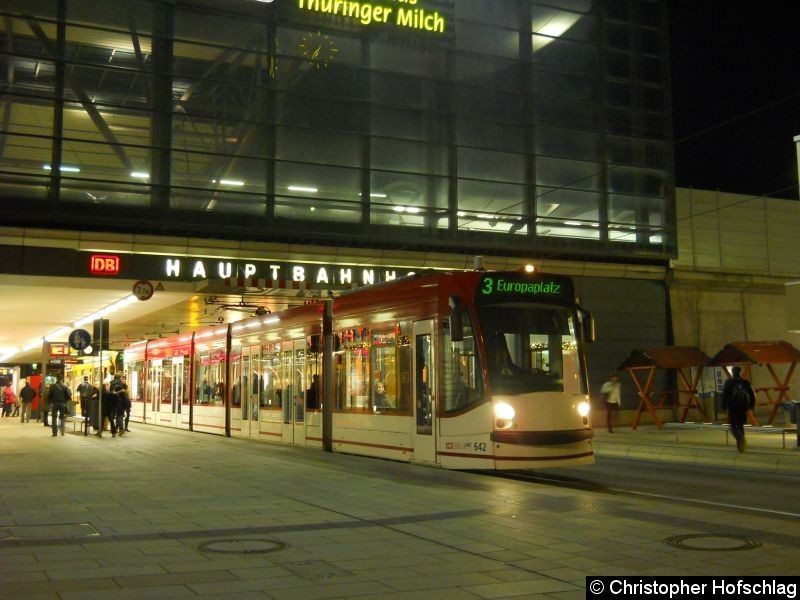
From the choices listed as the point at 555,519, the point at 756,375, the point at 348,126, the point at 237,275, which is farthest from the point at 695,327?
the point at 555,519

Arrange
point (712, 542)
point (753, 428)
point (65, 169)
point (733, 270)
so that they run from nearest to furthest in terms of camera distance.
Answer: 1. point (712, 542)
2. point (753, 428)
3. point (65, 169)
4. point (733, 270)

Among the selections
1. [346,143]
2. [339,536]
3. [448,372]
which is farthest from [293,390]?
[346,143]

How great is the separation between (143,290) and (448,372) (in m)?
11.1

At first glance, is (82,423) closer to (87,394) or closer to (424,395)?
(87,394)

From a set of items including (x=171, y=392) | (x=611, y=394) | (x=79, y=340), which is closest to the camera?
(x=79, y=340)

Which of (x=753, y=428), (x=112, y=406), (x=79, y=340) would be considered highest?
(x=79, y=340)

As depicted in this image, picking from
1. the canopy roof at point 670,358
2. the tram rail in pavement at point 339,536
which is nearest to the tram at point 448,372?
the tram rail in pavement at point 339,536

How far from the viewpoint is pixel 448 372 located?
14.4 m

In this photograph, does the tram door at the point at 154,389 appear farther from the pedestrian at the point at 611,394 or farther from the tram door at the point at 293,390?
the pedestrian at the point at 611,394

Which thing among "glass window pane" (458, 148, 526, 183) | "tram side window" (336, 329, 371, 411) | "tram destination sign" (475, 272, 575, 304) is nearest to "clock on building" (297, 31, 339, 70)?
"glass window pane" (458, 148, 526, 183)

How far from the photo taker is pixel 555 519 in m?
9.81

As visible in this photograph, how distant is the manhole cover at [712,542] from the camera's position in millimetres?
7990

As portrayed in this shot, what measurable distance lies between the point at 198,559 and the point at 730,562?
15.0 ft

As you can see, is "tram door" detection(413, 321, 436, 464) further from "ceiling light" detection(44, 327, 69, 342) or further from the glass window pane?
"ceiling light" detection(44, 327, 69, 342)
